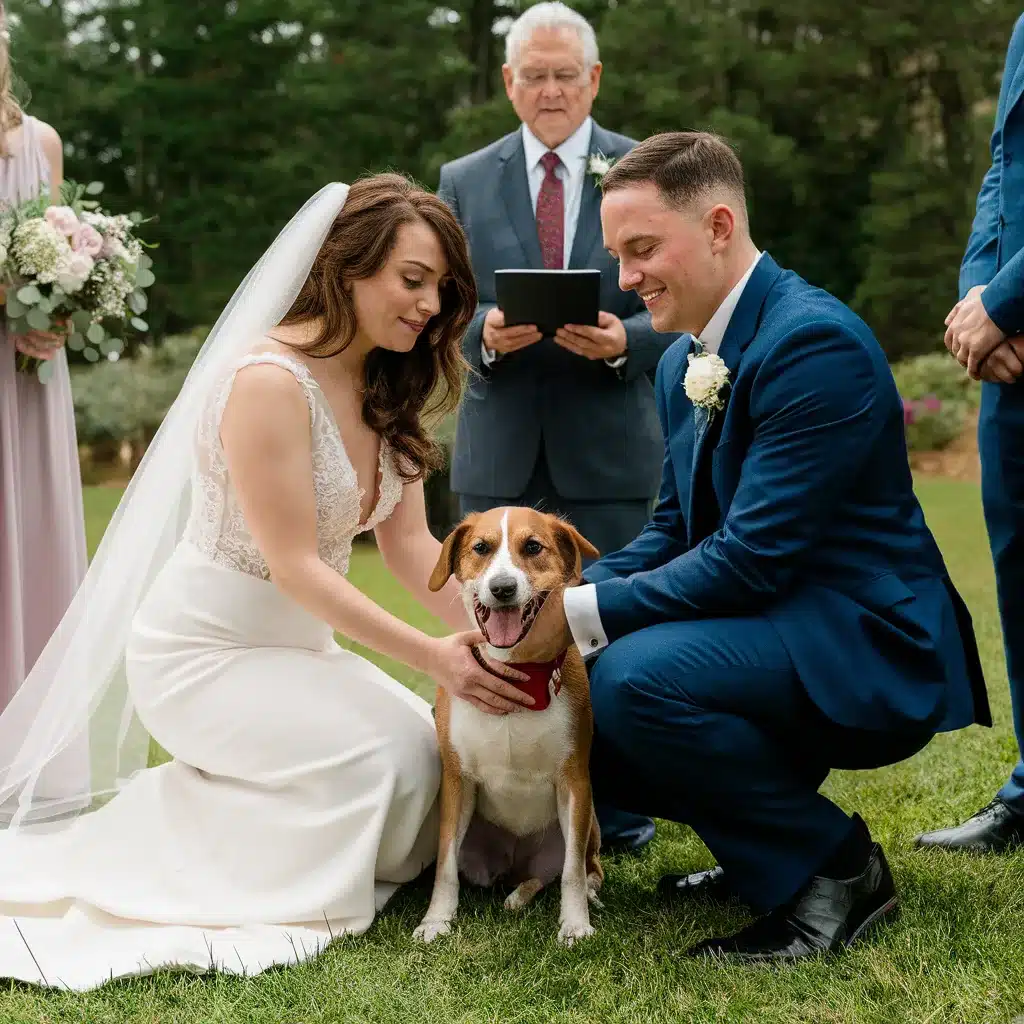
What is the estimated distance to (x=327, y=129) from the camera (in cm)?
2170

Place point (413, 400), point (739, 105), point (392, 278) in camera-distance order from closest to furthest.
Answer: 1. point (392, 278)
2. point (413, 400)
3. point (739, 105)

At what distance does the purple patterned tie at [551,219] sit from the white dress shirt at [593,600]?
171 centimetres

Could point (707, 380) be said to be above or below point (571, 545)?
above

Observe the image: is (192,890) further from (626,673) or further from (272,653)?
(626,673)

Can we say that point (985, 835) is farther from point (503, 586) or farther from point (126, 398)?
point (126, 398)

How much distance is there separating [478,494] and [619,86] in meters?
15.3

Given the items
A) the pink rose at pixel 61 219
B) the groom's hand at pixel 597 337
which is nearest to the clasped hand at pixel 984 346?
the groom's hand at pixel 597 337

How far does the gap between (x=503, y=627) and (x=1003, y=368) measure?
4.98 ft

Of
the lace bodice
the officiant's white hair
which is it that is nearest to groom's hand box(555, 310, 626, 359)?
the officiant's white hair

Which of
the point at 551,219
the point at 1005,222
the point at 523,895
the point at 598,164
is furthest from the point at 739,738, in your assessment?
the point at 551,219

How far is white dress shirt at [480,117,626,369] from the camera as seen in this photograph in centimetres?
497

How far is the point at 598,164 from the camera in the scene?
185 inches

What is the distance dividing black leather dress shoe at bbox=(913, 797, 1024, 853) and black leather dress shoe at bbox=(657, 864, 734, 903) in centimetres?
69

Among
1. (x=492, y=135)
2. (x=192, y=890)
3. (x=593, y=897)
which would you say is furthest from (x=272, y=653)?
(x=492, y=135)
